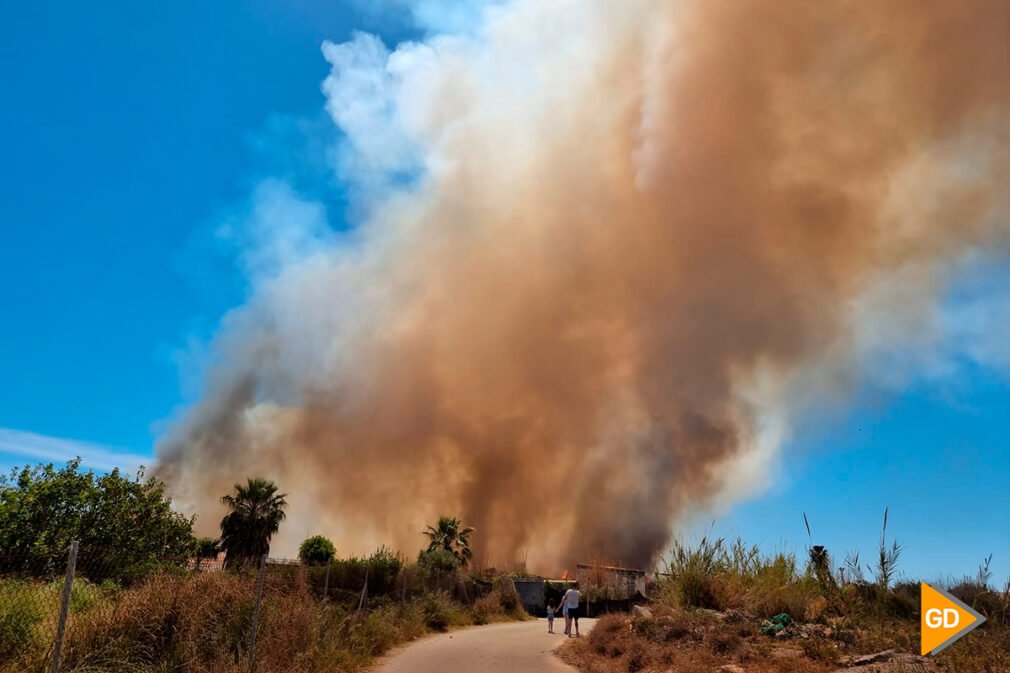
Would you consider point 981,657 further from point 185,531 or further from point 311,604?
point 185,531

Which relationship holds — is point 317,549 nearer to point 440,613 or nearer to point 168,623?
point 440,613

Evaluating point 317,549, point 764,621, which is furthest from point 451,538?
point 764,621

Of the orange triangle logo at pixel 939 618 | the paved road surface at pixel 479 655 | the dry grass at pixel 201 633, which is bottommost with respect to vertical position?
the paved road surface at pixel 479 655

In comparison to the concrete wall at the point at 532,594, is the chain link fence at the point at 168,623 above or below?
above

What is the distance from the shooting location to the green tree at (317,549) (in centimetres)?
4844

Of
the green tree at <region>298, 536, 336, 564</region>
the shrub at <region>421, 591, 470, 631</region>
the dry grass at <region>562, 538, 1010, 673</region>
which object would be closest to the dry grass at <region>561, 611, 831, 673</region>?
the dry grass at <region>562, 538, 1010, 673</region>

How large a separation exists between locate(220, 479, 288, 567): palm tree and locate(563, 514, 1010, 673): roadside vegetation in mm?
32102

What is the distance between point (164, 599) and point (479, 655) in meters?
7.16

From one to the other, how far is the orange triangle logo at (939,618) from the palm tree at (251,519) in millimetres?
40110

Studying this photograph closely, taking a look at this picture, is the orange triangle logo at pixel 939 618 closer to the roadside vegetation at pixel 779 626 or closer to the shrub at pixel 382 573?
the roadside vegetation at pixel 779 626

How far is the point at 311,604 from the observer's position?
994 cm

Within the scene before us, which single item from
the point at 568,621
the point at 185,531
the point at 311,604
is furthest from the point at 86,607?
the point at 185,531

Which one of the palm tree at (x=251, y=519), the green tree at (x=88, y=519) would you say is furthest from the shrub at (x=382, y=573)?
the palm tree at (x=251, y=519)

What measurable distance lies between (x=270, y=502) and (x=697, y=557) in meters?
34.6
